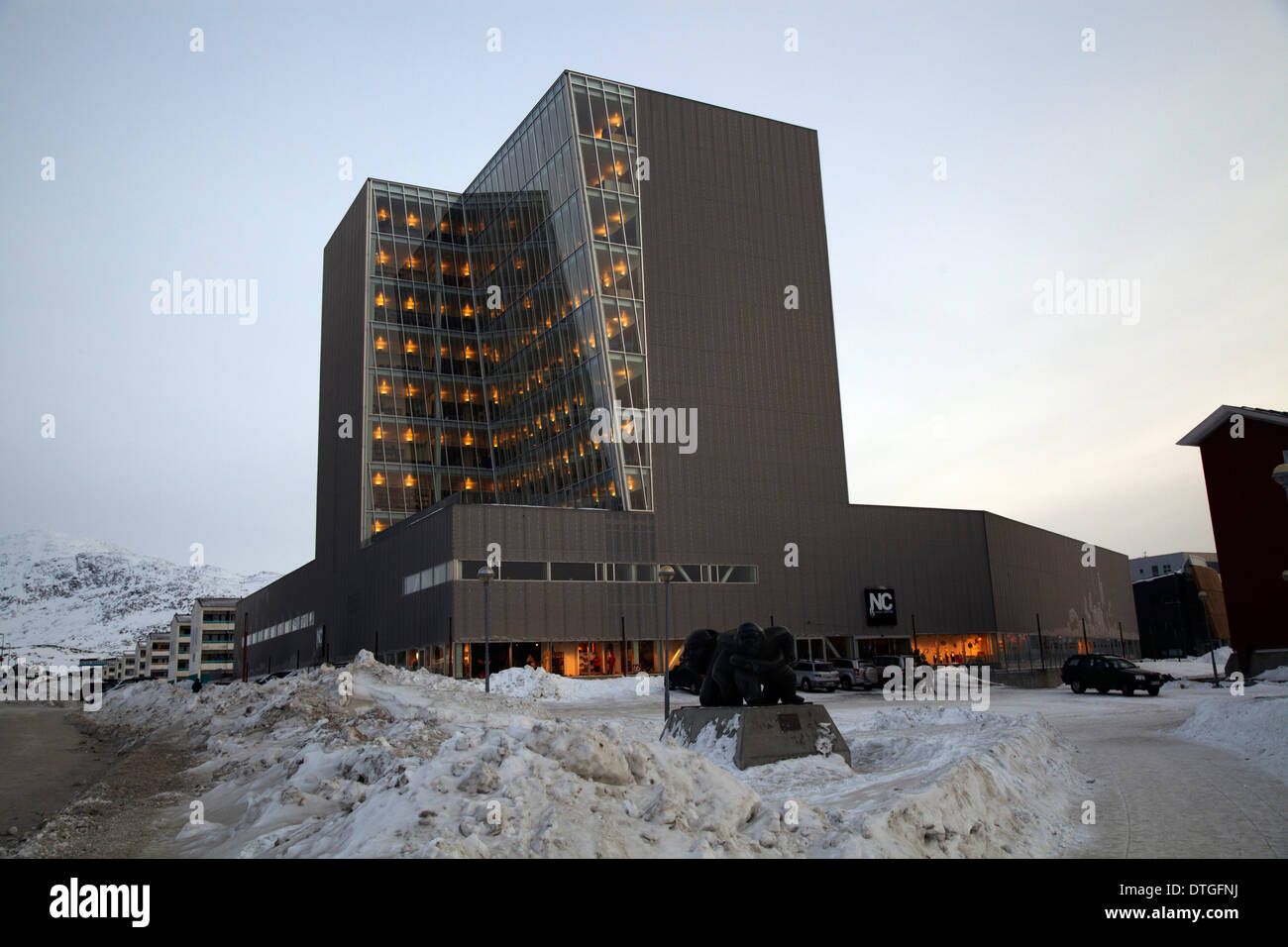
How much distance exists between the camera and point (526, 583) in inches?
2117

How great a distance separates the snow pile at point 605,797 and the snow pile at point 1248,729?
10.9 feet

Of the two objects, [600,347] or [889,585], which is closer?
[600,347]

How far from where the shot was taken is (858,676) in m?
Answer: 44.2

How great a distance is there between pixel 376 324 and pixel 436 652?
109 feet

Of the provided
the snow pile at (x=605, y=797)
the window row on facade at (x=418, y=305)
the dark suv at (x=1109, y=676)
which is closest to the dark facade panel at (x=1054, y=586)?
the dark suv at (x=1109, y=676)

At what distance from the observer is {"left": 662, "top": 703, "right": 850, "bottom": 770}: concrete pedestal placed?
49.4 feet

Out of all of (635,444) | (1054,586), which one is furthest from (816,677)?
(1054,586)

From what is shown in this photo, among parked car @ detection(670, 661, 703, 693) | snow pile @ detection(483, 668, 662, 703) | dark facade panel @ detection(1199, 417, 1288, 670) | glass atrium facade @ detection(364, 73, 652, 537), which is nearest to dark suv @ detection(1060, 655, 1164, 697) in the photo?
dark facade panel @ detection(1199, 417, 1288, 670)

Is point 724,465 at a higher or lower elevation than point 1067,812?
higher

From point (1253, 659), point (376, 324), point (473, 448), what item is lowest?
point (1253, 659)

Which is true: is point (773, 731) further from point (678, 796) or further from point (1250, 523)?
point (1250, 523)

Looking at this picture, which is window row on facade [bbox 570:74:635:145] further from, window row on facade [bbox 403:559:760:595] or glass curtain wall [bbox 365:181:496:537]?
window row on facade [bbox 403:559:760:595]
